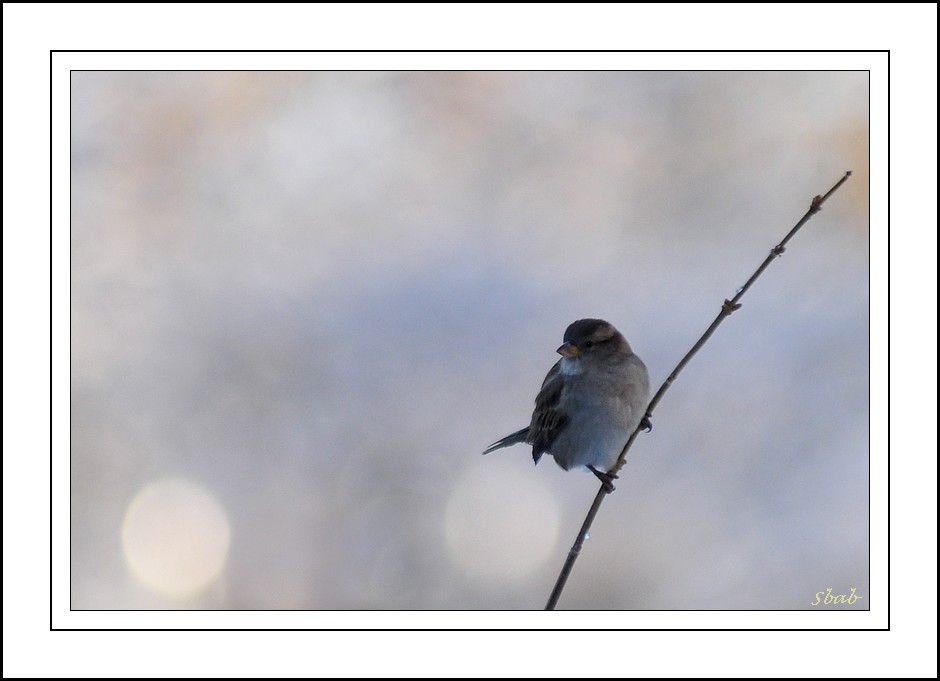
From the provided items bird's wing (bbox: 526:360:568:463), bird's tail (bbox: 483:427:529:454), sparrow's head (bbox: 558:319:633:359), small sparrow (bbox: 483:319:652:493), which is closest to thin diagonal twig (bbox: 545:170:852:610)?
small sparrow (bbox: 483:319:652:493)

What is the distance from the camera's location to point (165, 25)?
4449 mm

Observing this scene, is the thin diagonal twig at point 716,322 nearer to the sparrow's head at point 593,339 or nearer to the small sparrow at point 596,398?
the small sparrow at point 596,398

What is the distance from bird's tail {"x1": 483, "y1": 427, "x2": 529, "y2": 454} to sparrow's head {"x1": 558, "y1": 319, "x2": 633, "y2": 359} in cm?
99

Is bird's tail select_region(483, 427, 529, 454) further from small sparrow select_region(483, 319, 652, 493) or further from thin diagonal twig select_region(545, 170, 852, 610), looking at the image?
thin diagonal twig select_region(545, 170, 852, 610)

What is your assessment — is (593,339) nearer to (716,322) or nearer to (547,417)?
(547,417)

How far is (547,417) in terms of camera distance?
591cm

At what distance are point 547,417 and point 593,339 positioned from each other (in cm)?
72

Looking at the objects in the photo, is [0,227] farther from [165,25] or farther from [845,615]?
[845,615]

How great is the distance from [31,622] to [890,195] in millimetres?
5030

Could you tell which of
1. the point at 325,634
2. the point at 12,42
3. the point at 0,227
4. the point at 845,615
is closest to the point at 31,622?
the point at 325,634

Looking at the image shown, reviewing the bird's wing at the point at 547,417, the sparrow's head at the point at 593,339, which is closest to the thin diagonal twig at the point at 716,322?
the sparrow's head at the point at 593,339

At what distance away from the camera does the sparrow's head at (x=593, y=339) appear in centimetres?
556

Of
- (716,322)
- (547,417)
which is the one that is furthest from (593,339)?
(716,322)

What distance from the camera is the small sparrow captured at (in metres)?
5.47
